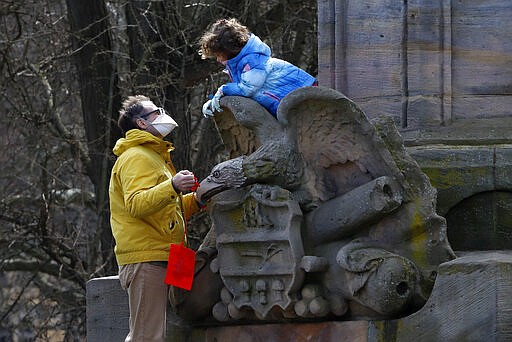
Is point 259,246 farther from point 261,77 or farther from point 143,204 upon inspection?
point 261,77

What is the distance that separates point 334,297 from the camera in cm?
828

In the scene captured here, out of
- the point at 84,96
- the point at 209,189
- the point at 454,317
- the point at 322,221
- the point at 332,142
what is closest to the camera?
the point at 454,317

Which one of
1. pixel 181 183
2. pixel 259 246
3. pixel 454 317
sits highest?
pixel 181 183

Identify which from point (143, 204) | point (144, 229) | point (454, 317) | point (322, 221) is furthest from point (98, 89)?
point (454, 317)

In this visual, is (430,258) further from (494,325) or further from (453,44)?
(453,44)

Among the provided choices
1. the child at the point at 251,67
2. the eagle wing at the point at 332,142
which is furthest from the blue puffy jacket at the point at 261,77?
the eagle wing at the point at 332,142

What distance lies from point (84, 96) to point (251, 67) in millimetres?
5217

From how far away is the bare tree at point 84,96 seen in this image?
13.8m

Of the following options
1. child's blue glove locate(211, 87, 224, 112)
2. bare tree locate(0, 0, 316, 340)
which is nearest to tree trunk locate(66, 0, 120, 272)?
bare tree locate(0, 0, 316, 340)

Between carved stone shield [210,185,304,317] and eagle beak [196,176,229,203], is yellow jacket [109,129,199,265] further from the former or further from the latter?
carved stone shield [210,185,304,317]

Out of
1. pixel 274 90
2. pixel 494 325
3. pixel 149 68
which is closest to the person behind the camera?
pixel 494 325

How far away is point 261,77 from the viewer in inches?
351

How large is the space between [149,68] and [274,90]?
504 cm

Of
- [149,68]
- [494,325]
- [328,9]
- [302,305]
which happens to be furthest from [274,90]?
[149,68]
